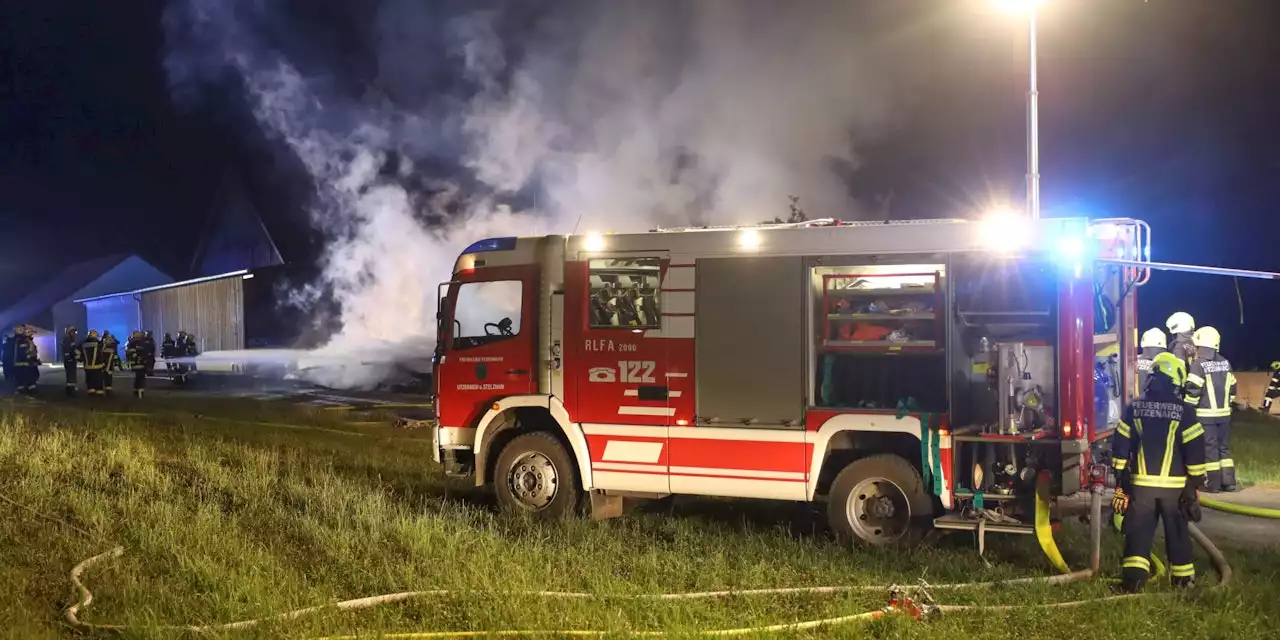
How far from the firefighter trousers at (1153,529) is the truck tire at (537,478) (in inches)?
170

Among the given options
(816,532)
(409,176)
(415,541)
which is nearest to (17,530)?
(415,541)

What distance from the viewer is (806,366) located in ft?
24.6

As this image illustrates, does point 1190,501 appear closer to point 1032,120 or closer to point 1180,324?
point 1180,324

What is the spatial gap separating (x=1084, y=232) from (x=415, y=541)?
5.19 m

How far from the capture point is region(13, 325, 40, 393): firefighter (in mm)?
21078

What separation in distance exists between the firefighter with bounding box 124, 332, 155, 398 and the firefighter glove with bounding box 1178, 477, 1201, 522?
19.5m

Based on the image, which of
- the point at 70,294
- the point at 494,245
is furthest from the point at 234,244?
the point at 494,245

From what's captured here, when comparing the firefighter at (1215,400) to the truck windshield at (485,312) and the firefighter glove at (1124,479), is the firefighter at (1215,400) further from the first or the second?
the truck windshield at (485,312)

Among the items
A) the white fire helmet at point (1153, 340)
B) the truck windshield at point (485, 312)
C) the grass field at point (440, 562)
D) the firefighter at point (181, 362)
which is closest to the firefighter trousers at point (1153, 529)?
the grass field at point (440, 562)

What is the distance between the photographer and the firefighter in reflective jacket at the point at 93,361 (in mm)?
19656

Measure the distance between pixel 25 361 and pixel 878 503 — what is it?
808 inches

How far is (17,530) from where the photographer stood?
730 cm

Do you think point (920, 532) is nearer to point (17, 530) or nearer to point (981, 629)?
point (981, 629)

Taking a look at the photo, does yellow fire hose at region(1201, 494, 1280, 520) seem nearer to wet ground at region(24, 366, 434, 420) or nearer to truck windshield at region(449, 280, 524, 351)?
truck windshield at region(449, 280, 524, 351)
